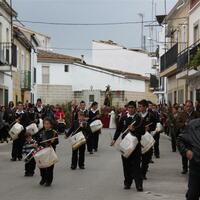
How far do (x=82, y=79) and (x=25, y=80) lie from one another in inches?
663

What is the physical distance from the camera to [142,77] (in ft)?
221

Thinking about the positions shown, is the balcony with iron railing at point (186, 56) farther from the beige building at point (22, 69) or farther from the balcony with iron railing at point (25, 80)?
the balcony with iron railing at point (25, 80)

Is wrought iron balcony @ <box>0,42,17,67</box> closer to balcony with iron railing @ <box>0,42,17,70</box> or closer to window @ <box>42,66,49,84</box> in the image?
balcony with iron railing @ <box>0,42,17,70</box>

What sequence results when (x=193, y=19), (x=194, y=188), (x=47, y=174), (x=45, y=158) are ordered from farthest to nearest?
(x=193, y=19)
(x=47, y=174)
(x=45, y=158)
(x=194, y=188)

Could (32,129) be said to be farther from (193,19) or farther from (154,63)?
(154,63)

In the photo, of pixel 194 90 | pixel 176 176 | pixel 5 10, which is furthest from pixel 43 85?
pixel 176 176

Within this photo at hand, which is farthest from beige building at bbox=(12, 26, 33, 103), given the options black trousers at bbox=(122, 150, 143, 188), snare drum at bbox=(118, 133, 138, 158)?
snare drum at bbox=(118, 133, 138, 158)

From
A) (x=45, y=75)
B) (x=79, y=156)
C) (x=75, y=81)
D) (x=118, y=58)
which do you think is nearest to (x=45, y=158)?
(x=79, y=156)

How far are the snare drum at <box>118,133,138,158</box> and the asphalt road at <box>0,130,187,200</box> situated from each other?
28.4 inches

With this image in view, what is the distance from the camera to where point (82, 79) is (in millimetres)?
63031

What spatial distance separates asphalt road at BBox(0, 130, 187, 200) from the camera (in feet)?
35.9

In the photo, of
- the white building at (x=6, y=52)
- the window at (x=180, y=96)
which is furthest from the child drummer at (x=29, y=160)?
the window at (x=180, y=96)

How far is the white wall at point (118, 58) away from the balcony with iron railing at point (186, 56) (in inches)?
1273

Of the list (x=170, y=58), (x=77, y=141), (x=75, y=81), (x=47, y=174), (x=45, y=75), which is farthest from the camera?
(x=75, y=81)
